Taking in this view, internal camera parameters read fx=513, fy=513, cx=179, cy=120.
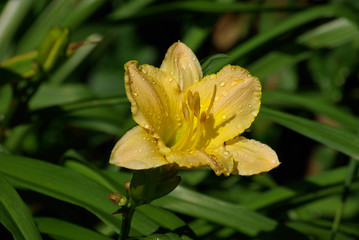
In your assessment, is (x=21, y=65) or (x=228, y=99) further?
(x=21, y=65)

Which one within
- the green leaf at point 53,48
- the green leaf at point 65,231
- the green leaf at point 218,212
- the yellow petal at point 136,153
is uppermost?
the green leaf at point 53,48

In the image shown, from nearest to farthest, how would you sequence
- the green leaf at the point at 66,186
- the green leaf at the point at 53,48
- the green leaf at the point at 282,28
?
the green leaf at the point at 66,186
the green leaf at the point at 53,48
the green leaf at the point at 282,28

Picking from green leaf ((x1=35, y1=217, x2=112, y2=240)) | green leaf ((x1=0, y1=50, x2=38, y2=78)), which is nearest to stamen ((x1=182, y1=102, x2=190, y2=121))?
green leaf ((x1=35, y1=217, x2=112, y2=240))

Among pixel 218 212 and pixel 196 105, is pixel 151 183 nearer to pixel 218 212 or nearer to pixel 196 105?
pixel 196 105

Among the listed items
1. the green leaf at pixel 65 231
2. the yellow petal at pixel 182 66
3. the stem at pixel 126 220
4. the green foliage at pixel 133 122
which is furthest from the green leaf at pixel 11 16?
the stem at pixel 126 220

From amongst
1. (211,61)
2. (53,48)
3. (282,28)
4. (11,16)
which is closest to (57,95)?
(11,16)

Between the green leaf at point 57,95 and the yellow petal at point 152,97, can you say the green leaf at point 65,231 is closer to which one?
the yellow petal at point 152,97
